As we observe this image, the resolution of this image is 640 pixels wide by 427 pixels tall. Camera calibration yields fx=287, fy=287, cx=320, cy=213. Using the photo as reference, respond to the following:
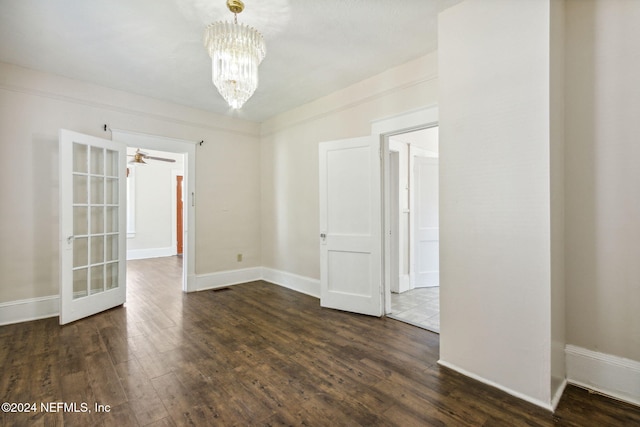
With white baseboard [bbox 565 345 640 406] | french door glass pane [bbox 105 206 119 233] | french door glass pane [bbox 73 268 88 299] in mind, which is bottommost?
white baseboard [bbox 565 345 640 406]

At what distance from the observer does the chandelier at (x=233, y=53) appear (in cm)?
203

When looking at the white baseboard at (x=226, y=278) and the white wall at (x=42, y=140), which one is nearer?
the white wall at (x=42, y=140)

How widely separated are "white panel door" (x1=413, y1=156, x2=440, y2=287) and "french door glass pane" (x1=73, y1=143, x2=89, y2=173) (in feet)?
14.3

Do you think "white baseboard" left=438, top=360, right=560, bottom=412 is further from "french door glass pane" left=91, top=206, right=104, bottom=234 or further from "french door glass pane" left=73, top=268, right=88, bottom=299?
"french door glass pane" left=91, top=206, right=104, bottom=234

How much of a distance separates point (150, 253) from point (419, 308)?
7.14m

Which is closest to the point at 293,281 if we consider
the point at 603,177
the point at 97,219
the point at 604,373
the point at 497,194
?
the point at 97,219

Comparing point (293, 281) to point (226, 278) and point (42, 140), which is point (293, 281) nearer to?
point (226, 278)

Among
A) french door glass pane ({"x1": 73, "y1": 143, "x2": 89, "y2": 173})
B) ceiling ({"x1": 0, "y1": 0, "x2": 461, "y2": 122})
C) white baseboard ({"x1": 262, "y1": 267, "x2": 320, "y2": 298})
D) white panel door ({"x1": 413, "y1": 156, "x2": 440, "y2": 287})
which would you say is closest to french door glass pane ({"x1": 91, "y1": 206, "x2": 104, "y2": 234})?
french door glass pane ({"x1": 73, "y1": 143, "x2": 89, "y2": 173})

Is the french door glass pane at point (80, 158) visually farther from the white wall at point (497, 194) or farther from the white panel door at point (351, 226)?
the white wall at point (497, 194)

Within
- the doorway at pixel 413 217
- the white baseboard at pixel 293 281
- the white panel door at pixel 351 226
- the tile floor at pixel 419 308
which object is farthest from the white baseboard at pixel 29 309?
the doorway at pixel 413 217

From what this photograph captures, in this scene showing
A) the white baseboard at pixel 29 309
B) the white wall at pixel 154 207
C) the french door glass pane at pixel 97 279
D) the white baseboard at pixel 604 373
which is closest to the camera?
the white baseboard at pixel 604 373

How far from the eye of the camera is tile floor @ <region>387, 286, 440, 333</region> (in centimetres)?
308

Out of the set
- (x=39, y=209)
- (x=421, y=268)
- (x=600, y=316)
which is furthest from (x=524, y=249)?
(x=39, y=209)

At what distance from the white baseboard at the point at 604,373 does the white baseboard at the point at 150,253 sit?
8.48 m
